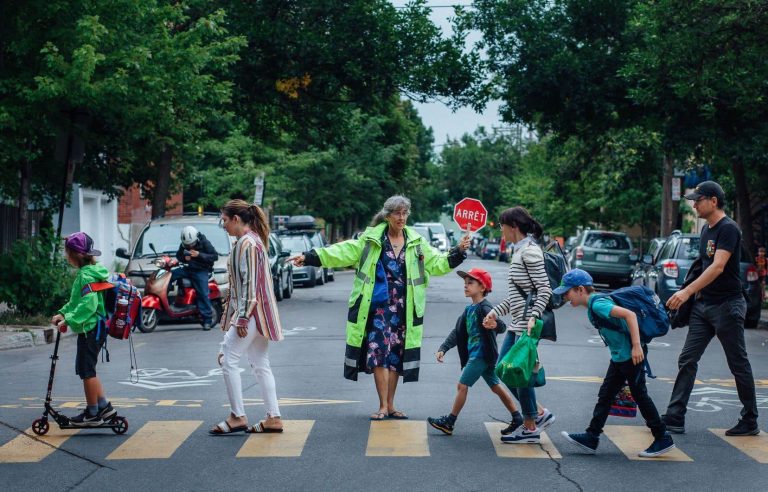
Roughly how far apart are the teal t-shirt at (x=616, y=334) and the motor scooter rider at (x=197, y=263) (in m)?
10.4

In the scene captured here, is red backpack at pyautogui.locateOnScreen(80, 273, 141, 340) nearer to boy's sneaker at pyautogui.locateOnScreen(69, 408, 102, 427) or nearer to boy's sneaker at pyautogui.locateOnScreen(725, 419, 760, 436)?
boy's sneaker at pyautogui.locateOnScreen(69, 408, 102, 427)

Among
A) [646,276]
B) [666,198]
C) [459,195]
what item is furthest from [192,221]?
[459,195]

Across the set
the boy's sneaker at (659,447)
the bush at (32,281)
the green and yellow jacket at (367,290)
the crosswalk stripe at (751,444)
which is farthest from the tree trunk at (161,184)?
the boy's sneaker at (659,447)

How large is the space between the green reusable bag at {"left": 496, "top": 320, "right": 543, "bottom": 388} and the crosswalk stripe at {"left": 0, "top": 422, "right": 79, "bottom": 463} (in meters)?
3.17

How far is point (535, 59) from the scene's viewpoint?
27.3 m

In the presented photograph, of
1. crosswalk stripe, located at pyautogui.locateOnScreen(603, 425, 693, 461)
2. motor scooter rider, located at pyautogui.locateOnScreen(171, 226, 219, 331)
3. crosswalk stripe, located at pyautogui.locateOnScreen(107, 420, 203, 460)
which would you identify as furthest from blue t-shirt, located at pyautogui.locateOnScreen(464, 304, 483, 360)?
motor scooter rider, located at pyautogui.locateOnScreen(171, 226, 219, 331)

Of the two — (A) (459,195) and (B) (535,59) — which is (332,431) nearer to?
(B) (535,59)

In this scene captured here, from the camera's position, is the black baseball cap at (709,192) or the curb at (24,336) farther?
the curb at (24,336)

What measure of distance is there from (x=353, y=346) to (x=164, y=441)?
178cm

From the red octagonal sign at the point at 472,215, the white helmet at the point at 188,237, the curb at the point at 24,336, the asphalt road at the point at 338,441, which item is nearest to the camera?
the asphalt road at the point at 338,441

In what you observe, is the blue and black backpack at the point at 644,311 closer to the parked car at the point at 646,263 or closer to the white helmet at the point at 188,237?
the white helmet at the point at 188,237

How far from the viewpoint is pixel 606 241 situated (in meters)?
33.4

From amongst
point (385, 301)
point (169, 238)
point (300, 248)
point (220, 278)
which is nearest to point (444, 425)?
point (385, 301)

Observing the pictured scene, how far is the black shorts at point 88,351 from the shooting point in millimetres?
8570
